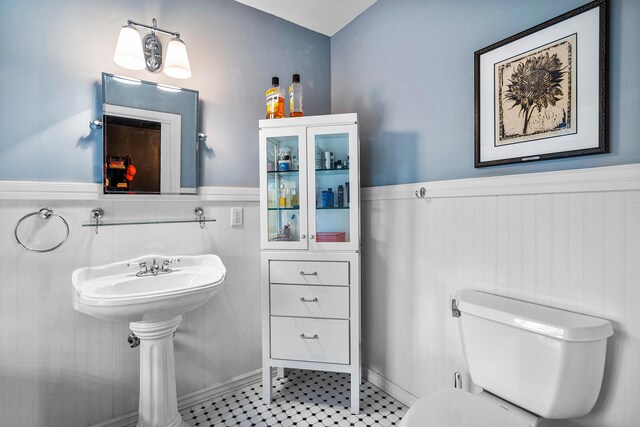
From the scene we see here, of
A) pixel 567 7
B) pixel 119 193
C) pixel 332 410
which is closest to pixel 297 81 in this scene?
pixel 119 193

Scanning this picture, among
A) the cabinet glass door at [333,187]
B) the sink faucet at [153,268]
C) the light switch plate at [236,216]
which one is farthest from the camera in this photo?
the light switch plate at [236,216]

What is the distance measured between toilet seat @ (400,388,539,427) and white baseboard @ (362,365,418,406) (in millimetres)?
639

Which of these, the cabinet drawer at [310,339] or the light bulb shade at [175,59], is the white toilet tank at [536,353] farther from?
the light bulb shade at [175,59]

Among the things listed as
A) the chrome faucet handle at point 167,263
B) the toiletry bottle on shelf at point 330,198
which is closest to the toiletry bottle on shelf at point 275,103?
the toiletry bottle on shelf at point 330,198

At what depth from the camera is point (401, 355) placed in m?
1.75

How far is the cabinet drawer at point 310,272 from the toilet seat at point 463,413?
0.70 metres

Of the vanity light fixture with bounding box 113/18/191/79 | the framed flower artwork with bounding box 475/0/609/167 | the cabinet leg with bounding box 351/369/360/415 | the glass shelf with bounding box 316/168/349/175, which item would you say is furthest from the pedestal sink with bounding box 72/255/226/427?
the framed flower artwork with bounding box 475/0/609/167

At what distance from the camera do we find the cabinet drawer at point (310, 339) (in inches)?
65.8

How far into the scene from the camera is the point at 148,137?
5.24 ft

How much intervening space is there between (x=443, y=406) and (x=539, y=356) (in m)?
0.36

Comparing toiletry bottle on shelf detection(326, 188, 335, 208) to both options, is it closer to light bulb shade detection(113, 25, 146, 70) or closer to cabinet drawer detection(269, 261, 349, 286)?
cabinet drawer detection(269, 261, 349, 286)

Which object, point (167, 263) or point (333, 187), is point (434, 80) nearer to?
point (333, 187)

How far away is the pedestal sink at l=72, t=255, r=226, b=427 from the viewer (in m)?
1.20

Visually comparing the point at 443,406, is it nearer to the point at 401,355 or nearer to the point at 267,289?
the point at 401,355
